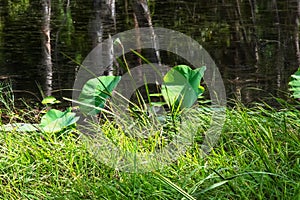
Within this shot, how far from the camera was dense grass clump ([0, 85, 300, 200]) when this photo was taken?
2.20 metres

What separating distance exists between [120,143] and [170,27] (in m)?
6.86

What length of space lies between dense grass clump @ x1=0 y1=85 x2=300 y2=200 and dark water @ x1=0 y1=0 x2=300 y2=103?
1.10 metres

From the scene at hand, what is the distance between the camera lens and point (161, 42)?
849 centimetres

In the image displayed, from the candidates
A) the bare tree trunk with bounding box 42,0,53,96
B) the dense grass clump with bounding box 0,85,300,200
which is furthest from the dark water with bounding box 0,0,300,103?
the dense grass clump with bounding box 0,85,300,200

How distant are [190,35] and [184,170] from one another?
650cm

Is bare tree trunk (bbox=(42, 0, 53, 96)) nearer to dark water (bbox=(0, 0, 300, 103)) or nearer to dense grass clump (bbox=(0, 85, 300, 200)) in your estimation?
dark water (bbox=(0, 0, 300, 103))

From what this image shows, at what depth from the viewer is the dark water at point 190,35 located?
617 cm

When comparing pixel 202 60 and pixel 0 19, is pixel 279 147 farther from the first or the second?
pixel 0 19

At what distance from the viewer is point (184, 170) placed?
2480mm

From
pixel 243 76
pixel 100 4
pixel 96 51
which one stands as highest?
pixel 100 4

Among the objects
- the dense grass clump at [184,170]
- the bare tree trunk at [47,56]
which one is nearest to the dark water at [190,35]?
the bare tree trunk at [47,56]

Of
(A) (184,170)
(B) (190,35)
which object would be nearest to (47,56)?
(B) (190,35)

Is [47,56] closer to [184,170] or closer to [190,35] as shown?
[190,35]

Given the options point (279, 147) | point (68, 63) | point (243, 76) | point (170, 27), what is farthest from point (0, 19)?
point (279, 147)
